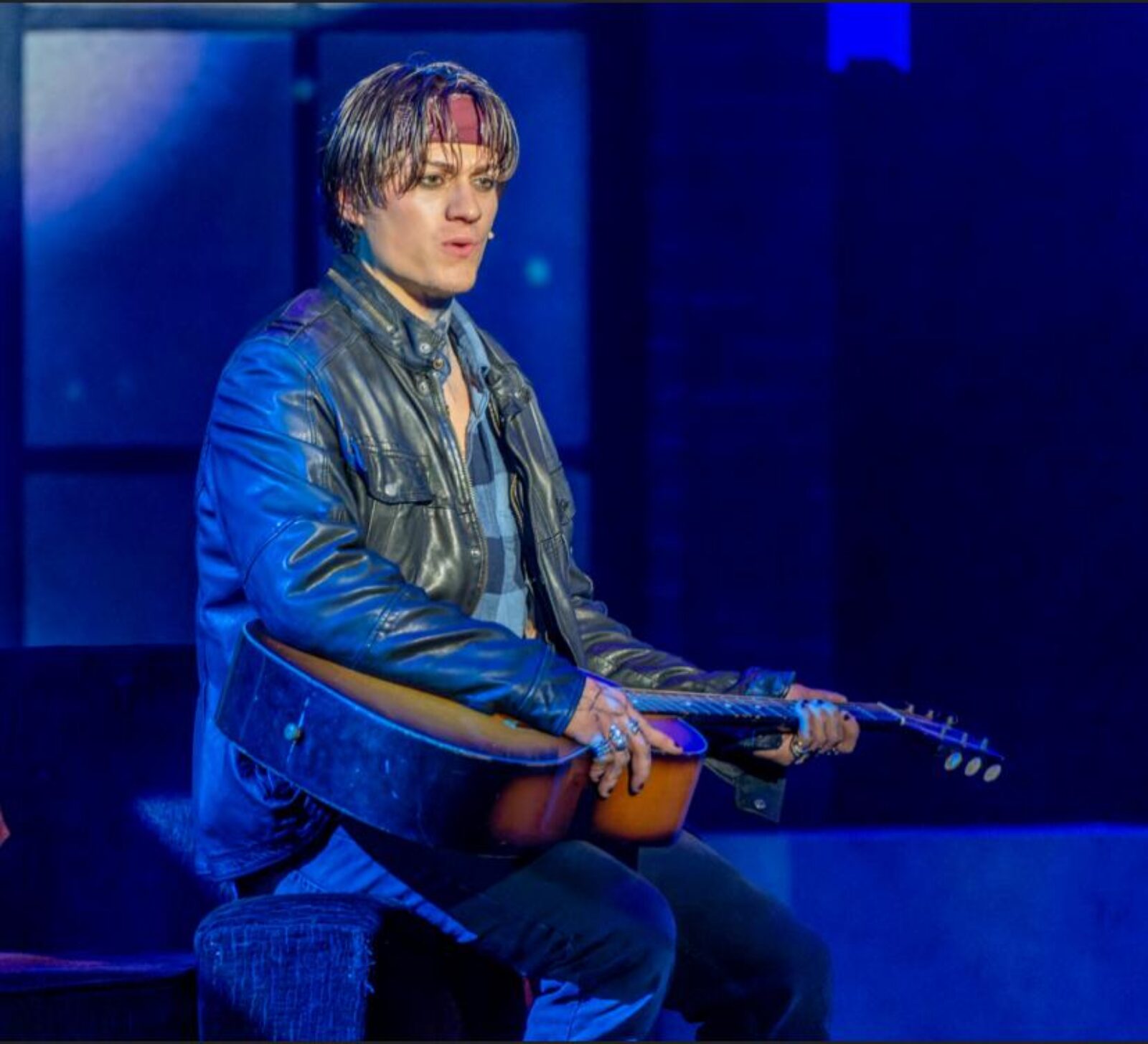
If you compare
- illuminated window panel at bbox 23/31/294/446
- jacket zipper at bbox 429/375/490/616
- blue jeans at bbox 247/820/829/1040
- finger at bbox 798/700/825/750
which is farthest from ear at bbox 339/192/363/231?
illuminated window panel at bbox 23/31/294/446

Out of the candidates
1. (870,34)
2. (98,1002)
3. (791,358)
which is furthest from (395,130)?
(870,34)

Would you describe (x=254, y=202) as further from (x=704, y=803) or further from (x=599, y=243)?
(x=704, y=803)

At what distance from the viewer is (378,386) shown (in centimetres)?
338

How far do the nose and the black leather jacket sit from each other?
184 millimetres

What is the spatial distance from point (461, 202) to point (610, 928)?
1.24 metres

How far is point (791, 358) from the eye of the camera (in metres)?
4.92

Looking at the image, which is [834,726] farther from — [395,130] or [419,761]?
[395,130]

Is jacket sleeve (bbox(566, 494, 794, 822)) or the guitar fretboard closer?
the guitar fretboard

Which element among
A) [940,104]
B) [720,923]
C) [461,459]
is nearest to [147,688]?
[461,459]

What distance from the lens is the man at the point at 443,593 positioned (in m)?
3.14

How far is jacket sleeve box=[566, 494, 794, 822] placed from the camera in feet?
11.8

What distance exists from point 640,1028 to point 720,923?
0.32 metres

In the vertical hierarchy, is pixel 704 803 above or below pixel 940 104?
below

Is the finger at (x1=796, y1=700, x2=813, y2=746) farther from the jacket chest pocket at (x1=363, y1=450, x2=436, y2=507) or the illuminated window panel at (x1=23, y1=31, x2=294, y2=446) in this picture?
the illuminated window panel at (x1=23, y1=31, x2=294, y2=446)
